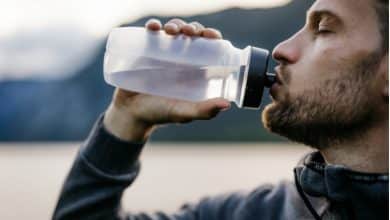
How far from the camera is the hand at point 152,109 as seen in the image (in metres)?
2.64

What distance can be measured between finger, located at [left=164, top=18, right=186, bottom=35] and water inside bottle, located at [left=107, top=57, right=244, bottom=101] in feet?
0.52

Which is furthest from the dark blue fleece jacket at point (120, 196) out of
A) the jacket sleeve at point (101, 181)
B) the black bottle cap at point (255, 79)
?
the black bottle cap at point (255, 79)

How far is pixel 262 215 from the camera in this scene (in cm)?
277

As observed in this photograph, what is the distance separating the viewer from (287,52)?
2.58m

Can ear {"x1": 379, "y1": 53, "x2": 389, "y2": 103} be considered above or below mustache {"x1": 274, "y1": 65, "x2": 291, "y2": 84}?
above

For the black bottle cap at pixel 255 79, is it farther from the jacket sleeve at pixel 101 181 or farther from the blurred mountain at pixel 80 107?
the blurred mountain at pixel 80 107

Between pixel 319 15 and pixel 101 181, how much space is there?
75 cm

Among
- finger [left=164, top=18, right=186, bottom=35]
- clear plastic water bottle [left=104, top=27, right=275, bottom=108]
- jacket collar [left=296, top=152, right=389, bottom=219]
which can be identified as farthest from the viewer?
clear plastic water bottle [left=104, top=27, right=275, bottom=108]

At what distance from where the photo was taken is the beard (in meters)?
2.52

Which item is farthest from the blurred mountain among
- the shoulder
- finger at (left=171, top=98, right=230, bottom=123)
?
finger at (left=171, top=98, right=230, bottom=123)

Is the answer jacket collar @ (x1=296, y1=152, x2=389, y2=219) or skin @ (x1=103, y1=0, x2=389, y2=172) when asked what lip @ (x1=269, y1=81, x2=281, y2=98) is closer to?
skin @ (x1=103, y1=0, x2=389, y2=172)

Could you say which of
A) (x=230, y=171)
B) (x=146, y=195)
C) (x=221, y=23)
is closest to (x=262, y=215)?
(x=221, y=23)

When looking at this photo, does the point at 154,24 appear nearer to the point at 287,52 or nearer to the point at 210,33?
the point at 210,33

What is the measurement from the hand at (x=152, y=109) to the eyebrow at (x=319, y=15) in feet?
0.82
